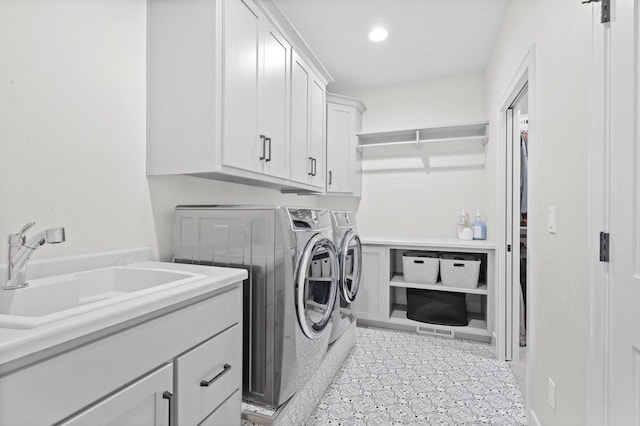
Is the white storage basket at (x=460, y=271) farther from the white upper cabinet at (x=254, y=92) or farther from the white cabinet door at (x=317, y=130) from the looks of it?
the white upper cabinet at (x=254, y=92)

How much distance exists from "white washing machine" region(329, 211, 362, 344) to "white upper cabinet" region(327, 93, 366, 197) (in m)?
0.86

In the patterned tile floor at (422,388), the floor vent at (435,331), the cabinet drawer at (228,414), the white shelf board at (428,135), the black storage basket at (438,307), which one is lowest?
the patterned tile floor at (422,388)

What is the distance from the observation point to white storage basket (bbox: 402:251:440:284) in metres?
2.89

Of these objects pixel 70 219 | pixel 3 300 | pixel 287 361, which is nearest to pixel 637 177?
pixel 287 361

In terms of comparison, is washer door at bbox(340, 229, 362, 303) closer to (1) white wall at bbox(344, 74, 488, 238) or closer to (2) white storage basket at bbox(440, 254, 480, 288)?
(2) white storage basket at bbox(440, 254, 480, 288)

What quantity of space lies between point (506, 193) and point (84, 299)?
103 inches

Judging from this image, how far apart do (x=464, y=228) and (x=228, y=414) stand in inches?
104

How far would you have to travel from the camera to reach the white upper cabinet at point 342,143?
10.9 ft

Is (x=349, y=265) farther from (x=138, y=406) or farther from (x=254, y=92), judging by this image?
(x=138, y=406)

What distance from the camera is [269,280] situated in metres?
1.46

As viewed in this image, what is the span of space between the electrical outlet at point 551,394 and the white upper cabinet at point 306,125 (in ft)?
5.88

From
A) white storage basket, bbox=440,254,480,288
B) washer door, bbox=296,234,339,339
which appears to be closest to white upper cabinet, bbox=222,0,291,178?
washer door, bbox=296,234,339,339

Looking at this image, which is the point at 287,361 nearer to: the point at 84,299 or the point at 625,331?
the point at 84,299

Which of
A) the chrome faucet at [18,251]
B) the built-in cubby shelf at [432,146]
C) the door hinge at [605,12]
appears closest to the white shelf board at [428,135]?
the built-in cubby shelf at [432,146]
